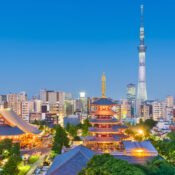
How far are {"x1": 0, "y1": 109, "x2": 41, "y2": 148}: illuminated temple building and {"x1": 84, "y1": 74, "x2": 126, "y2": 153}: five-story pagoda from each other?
7.81m

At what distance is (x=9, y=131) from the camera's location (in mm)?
35188

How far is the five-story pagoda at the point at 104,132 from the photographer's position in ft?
93.2

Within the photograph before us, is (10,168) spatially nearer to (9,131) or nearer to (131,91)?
(9,131)

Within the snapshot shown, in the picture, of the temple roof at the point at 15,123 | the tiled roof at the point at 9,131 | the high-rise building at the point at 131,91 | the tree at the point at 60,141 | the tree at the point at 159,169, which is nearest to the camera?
the tree at the point at 159,169

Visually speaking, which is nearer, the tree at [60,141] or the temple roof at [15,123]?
the tree at [60,141]

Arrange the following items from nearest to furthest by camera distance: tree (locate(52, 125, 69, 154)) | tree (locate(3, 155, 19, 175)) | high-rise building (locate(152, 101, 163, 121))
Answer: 1. tree (locate(3, 155, 19, 175))
2. tree (locate(52, 125, 69, 154))
3. high-rise building (locate(152, 101, 163, 121))

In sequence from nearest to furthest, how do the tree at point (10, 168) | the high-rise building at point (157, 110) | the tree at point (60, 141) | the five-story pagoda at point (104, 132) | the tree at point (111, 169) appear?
the tree at point (111, 169) < the tree at point (10, 168) < the five-story pagoda at point (104, 132) < the tree at point (60, 141) < the high-rise building at point (157, 110)

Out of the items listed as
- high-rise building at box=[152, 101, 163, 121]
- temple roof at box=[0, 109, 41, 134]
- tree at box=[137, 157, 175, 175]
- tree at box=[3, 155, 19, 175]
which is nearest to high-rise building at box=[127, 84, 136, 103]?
high-rise building at box=[152, 101, 163, 121]

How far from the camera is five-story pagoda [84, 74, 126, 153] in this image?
1118 inches

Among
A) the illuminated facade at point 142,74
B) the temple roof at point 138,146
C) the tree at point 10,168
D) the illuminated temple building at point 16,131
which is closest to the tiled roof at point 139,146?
the temple roof at point 138,146

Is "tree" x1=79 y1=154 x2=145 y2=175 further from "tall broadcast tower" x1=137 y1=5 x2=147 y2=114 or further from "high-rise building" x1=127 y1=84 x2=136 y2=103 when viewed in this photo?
"high-rise building" x1=127 y1=84 x2=136 y2=103

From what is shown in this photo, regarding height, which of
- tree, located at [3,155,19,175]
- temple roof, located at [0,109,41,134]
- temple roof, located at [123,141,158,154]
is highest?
temple roof, located at [0,109,41,134]

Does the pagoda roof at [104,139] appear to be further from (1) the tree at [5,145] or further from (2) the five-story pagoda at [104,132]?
(1) the tree at [5,145]

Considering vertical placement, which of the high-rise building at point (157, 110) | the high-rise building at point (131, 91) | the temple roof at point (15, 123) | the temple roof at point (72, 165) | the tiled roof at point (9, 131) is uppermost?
the high-rise building at point (131, 91)
